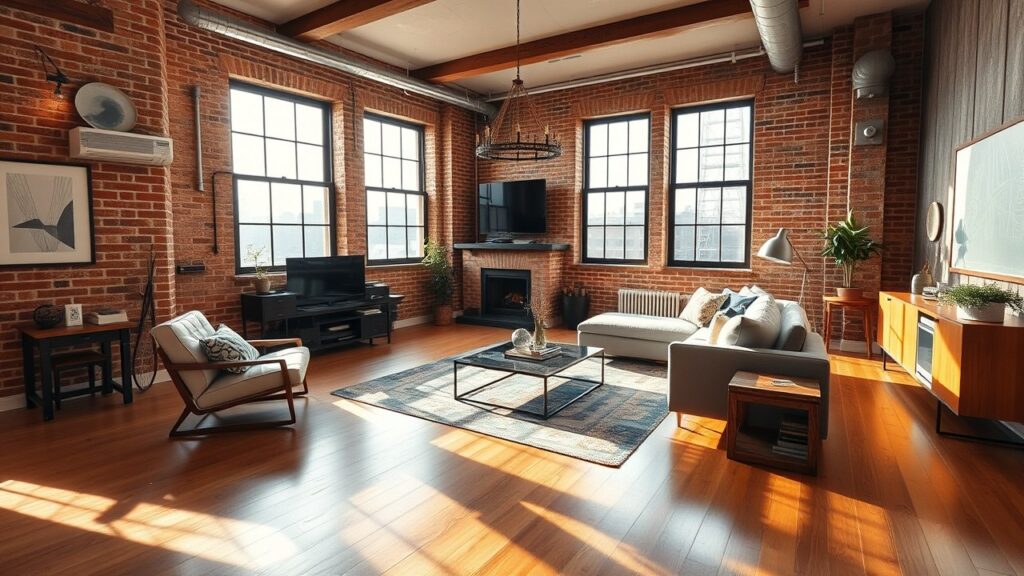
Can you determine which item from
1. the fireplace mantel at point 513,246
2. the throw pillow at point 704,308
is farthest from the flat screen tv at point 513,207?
the throw pillow at point 704,308

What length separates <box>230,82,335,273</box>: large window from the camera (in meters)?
5.94

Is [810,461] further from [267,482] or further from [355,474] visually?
[267,482]

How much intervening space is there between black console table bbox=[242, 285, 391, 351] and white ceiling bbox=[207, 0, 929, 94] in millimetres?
2889

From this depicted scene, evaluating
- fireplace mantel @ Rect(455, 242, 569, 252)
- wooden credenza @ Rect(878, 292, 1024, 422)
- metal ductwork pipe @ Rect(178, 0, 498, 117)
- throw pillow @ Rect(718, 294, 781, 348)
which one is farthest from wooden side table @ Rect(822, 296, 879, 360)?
metal ductwork pipe @ Rect(178, 0, 498, 117)

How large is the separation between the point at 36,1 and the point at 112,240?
69.9 inches

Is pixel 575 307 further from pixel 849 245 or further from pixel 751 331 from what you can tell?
pixel 751 331

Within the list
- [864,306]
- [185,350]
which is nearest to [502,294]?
[864,306]

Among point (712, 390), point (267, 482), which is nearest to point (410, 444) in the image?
point (267, 482)

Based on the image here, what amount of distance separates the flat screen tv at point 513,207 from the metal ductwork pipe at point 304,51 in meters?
1.28

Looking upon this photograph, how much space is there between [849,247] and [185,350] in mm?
6050

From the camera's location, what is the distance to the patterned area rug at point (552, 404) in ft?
11.6

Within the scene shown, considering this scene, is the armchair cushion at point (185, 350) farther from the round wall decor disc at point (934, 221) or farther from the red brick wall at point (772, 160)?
the round wall decor disc at point (934, 221)

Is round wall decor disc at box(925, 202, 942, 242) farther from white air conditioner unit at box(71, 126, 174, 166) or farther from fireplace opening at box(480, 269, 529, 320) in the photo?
white air conditioner unit at box(71, 126, 174, 166)

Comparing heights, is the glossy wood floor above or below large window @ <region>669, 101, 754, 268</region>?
below
